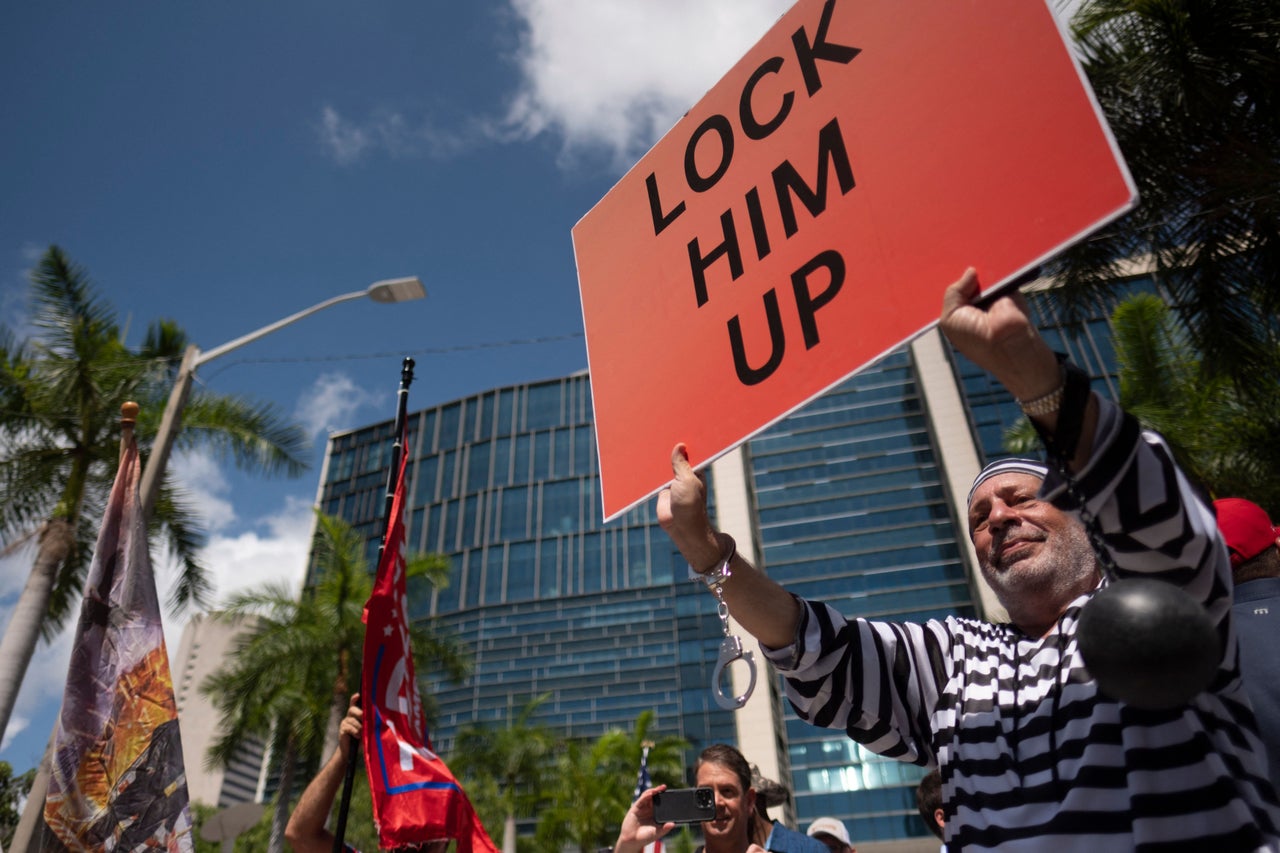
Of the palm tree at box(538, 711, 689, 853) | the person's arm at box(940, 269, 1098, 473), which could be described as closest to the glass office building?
the palm tree at box(538, 711, 689, 853)

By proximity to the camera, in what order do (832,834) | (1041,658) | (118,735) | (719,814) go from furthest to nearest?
(832,834) < (118,735) < (719,814) < (1041,658)

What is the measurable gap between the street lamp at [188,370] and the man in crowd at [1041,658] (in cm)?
645

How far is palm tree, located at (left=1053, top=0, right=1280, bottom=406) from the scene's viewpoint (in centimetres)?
658

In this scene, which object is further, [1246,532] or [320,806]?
[320,806]

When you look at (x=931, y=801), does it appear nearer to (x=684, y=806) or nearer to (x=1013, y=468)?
(x=684, y=806)

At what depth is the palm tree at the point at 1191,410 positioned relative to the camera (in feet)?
35.1

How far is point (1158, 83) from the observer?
687 cm

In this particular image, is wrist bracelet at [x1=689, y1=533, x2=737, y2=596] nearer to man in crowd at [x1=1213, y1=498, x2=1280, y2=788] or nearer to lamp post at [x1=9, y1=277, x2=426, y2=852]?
man in crowd at [x1=1213, y1=498, x2=1280, y2=788]

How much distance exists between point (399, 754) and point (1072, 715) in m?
3.04

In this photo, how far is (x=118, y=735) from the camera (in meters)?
3.24

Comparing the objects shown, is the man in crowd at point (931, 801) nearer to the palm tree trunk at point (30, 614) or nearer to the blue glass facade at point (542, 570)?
the palm tree trunk at point (30, 614)

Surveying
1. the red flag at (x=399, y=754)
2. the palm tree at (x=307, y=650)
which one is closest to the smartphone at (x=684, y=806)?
the red flag at (x=399, y=754)

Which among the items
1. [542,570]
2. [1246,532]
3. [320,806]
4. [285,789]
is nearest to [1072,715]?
[1246,532]

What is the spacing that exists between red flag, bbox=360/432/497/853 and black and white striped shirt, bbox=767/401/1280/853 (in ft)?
8.19
